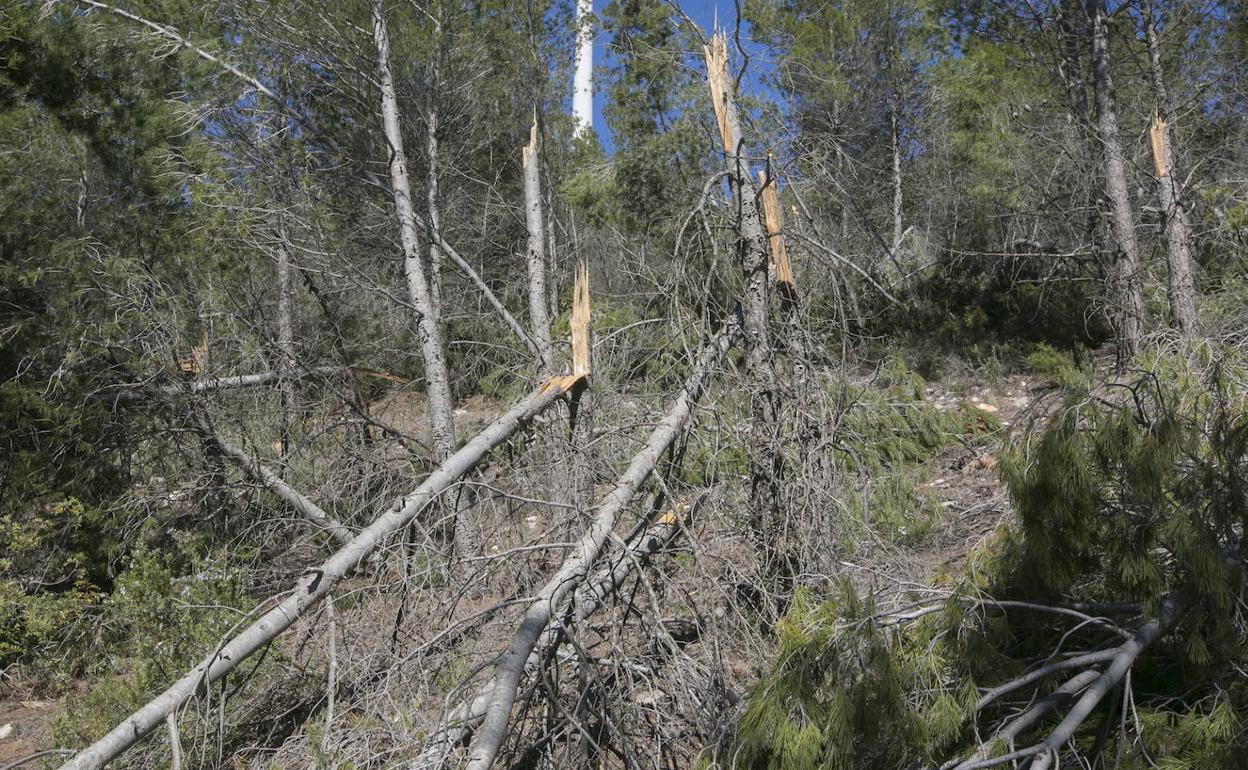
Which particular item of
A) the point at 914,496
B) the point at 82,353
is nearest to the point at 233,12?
the point at 82,353

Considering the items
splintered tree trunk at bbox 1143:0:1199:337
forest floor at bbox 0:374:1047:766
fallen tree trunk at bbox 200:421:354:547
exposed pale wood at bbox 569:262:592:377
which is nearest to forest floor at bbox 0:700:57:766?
forest floor at bbox 0:374:1047:766

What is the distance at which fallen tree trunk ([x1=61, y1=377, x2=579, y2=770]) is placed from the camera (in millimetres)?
3402

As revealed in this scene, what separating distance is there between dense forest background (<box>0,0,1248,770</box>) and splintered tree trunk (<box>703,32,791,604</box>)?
0.03 m

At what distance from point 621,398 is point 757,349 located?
3.77ft

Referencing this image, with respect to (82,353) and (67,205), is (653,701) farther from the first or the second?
(67,205)

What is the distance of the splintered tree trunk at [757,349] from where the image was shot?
4.73m

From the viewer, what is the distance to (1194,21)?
10953 mm

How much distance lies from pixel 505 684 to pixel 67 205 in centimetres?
732

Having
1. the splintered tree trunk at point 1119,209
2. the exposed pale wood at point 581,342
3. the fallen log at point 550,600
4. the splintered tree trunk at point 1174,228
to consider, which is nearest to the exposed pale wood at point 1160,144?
the splintered tree trunk at point 1174,228

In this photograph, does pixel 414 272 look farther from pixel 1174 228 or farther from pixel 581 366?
pixel 1174 228

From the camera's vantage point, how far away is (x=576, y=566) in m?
4.12

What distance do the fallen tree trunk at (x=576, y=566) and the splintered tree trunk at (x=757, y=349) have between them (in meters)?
0.20

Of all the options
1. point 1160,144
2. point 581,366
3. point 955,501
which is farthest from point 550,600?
point 1160,144

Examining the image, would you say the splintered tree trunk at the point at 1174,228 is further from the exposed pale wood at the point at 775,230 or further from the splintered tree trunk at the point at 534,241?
the splintered tree trunk at the point at 534,241
